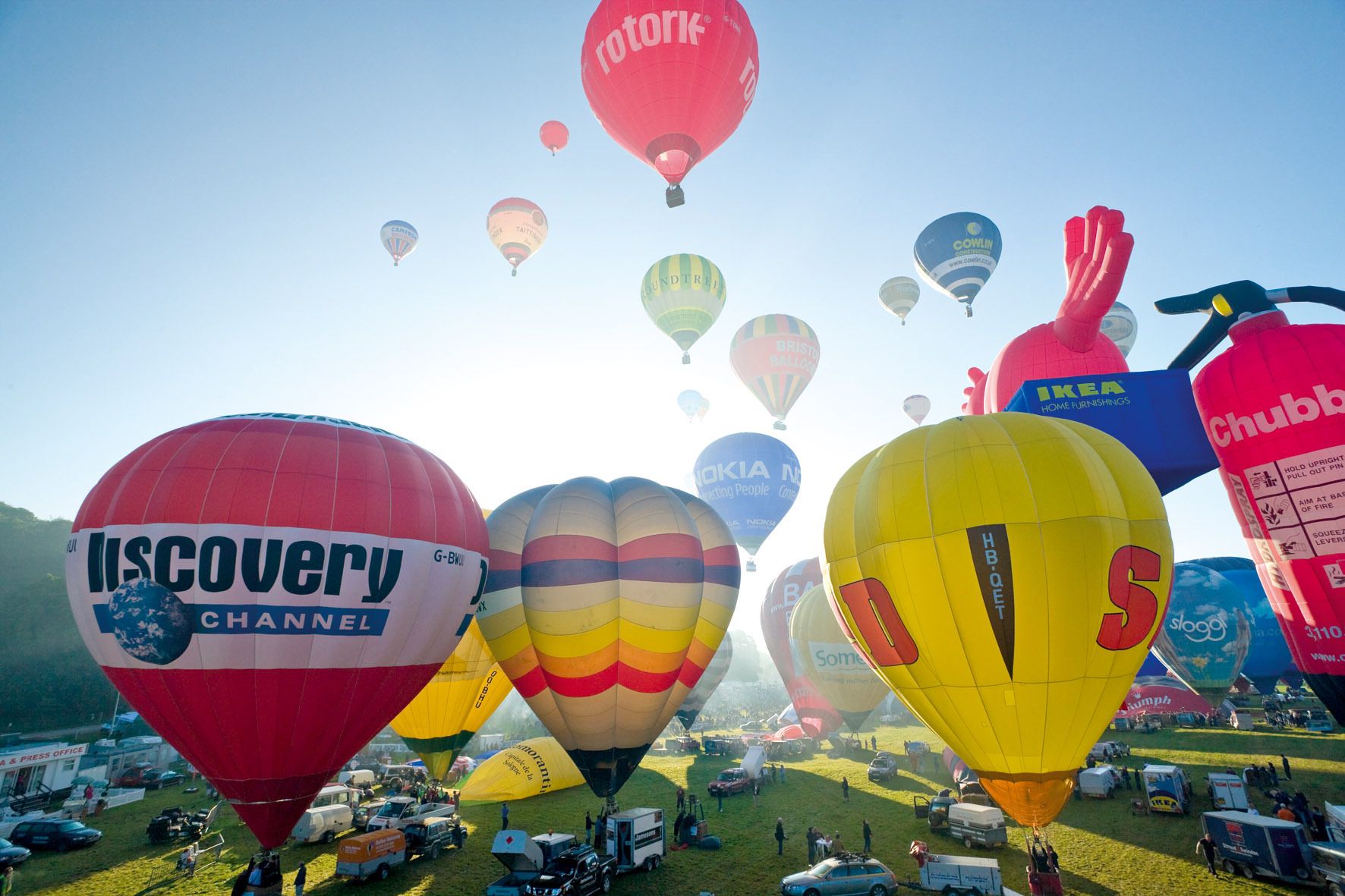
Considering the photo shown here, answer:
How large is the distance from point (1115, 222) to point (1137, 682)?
3063 centimetres

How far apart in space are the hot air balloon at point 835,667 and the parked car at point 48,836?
21.0 m

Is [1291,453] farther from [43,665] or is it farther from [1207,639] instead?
[43,665]

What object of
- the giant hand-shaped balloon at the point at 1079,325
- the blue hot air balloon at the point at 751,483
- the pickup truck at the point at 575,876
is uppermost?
the blue hot air balloon at the point at 751,483

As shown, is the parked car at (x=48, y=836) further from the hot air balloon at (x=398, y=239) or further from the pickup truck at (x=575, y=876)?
the hot air balloon at (x=398, y=239)

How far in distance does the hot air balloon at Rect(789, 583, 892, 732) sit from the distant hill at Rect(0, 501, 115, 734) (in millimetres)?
41974

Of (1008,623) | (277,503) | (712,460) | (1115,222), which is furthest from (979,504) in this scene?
(712,460)

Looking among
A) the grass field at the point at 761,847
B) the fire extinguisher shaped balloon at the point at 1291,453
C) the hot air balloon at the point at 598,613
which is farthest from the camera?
the hot air balloon at the point at 598,613

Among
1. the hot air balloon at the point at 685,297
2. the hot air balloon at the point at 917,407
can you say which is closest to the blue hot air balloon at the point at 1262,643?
the hot air balloon at the point at 917,407

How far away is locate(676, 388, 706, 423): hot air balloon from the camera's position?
3947cm

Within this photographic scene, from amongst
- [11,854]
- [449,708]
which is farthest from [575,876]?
[11,854]

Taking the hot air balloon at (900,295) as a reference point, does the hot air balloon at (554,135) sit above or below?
above

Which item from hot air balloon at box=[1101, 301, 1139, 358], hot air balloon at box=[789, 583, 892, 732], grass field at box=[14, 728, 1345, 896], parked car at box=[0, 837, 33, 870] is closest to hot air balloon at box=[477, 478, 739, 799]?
grass field at box=[14, 728, 1345, 896]

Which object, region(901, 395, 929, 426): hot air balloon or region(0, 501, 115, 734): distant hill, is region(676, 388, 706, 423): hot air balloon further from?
region(0, 501, 115, 734): distant hill

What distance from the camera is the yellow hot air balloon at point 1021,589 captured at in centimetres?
808
